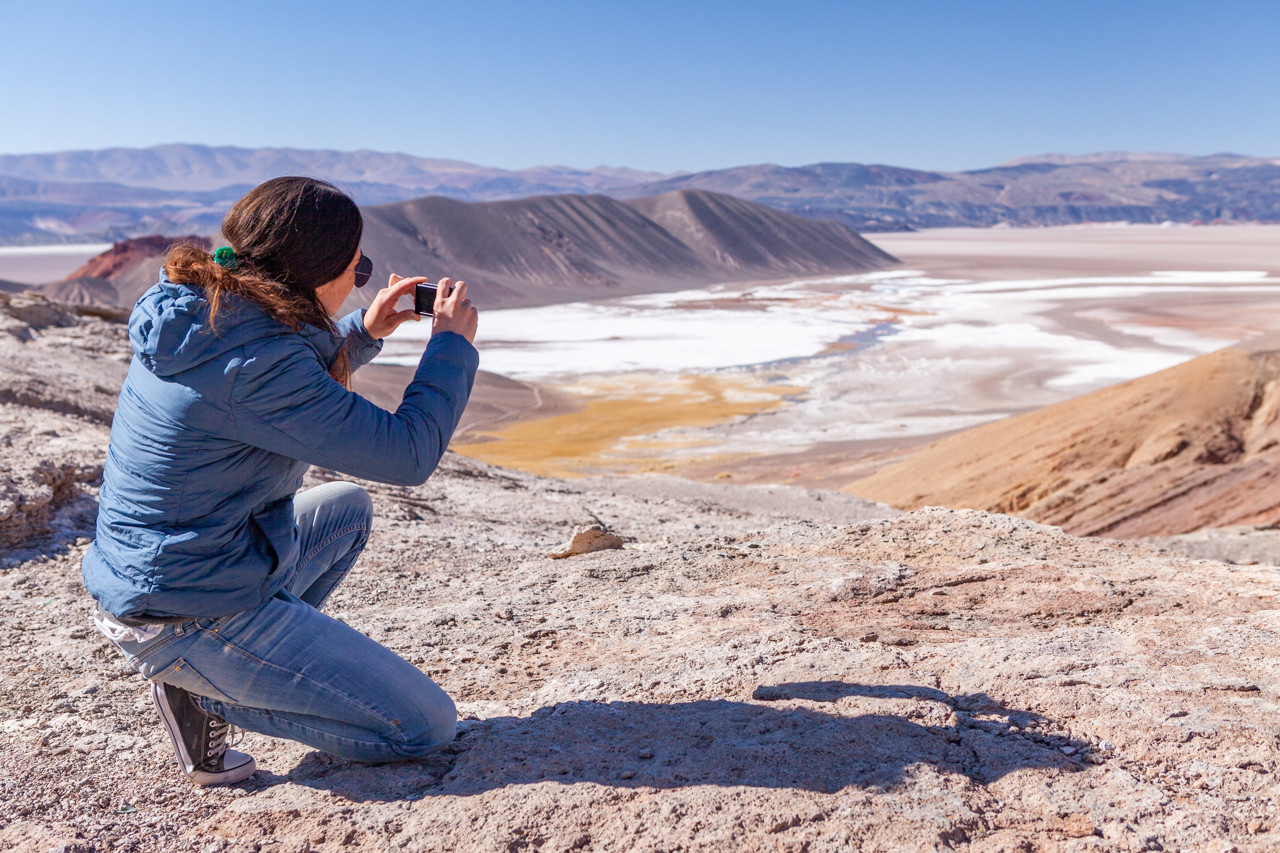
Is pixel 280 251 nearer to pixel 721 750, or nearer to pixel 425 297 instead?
pixel 425 297

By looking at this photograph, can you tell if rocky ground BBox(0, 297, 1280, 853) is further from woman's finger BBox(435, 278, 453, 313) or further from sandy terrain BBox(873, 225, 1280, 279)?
sandy terrain BBox(873, 225, 1280, 279)

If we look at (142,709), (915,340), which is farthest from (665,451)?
(915,340)

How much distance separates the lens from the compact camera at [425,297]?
7.13 ft

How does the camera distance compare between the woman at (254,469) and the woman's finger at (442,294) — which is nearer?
the woman at (254,469)

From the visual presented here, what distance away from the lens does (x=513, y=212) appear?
69500 millimetres

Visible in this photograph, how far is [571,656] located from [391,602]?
117 cm

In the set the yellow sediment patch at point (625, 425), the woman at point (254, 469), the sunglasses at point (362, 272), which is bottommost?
the yellow sediment patch at point (625, 425)

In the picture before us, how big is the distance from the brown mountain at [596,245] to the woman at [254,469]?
159 feet

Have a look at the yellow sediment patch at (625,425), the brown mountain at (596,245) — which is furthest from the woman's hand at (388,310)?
the brown mountain at (596,245)

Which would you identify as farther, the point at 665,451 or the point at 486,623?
the point at 665,451

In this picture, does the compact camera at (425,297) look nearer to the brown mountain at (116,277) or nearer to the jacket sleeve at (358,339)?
the jacket sleeve at (358,339)

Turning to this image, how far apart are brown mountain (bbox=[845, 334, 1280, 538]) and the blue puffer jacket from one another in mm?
9657

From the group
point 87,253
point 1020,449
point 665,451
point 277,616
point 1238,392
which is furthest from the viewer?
point 87,253

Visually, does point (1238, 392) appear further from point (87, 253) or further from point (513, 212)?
point (87, 253)
